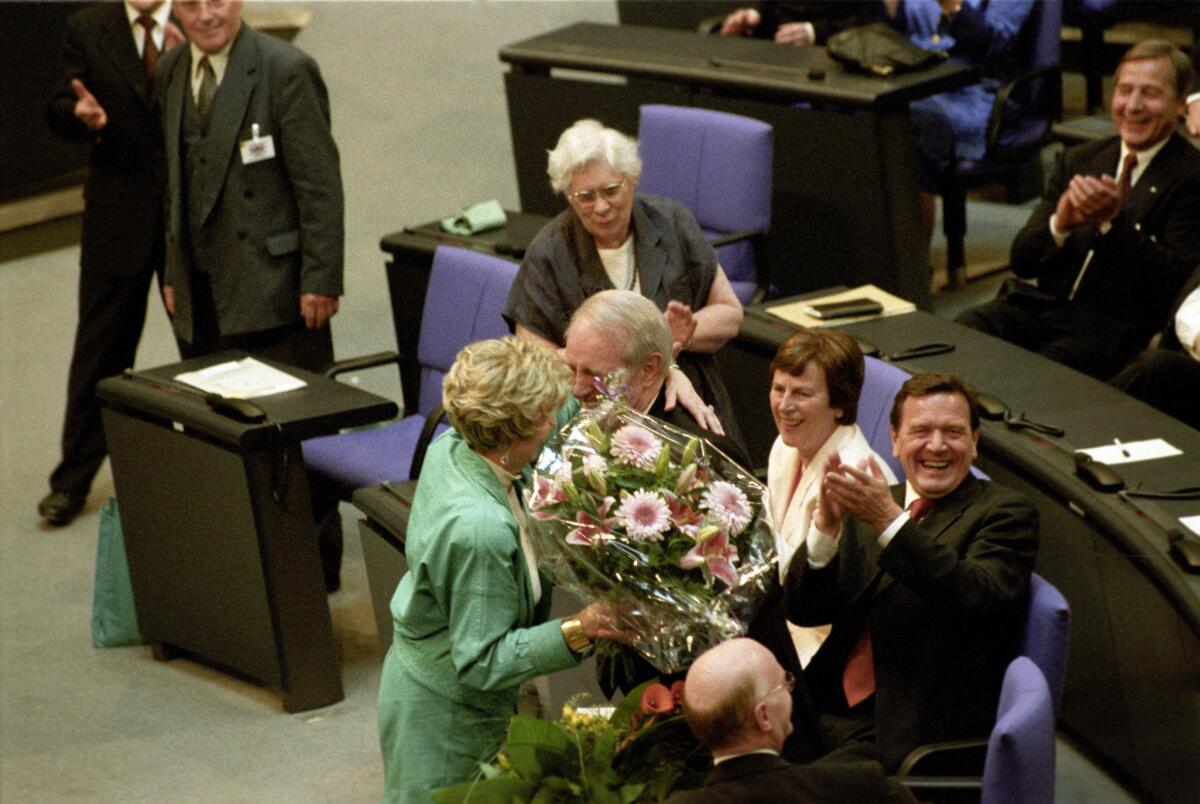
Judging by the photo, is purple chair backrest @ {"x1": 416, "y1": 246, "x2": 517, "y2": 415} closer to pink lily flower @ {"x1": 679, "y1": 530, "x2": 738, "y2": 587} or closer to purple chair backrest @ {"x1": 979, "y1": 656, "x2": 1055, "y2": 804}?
pink lily flower @ {"x1": 679, "y1": 530, "x2": 738, "y2": 587}

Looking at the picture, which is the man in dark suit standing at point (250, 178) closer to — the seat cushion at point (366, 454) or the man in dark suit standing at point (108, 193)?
the man in dark suit standing at point (108, 193)

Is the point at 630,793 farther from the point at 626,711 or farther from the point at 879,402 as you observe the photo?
the point at 879,402

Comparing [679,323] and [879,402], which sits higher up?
[679,323]

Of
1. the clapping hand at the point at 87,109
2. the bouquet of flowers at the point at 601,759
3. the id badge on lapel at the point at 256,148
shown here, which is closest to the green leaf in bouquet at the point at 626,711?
the bouquet of flowers at the point at 601,759

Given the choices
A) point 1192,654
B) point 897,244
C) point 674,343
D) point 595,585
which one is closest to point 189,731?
point 674,343

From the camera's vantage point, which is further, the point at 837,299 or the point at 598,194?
the point at 837,299

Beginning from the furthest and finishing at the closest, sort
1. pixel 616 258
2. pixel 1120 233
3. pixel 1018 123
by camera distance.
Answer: pixel 1018 123 < pixel 1120 233 < pixel 616 258

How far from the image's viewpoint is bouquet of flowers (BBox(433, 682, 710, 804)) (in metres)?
2.80

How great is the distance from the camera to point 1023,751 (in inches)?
110

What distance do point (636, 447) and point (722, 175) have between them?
3324 mm

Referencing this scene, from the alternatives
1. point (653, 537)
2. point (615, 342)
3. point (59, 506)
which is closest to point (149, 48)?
point (59, 506)

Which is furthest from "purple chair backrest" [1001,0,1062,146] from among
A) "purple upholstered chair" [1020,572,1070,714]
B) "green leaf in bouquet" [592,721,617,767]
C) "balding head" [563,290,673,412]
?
"green leaf in bouquet" [592,721,617,767]

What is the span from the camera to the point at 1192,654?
3.68 metres

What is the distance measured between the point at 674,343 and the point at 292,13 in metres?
7.15
